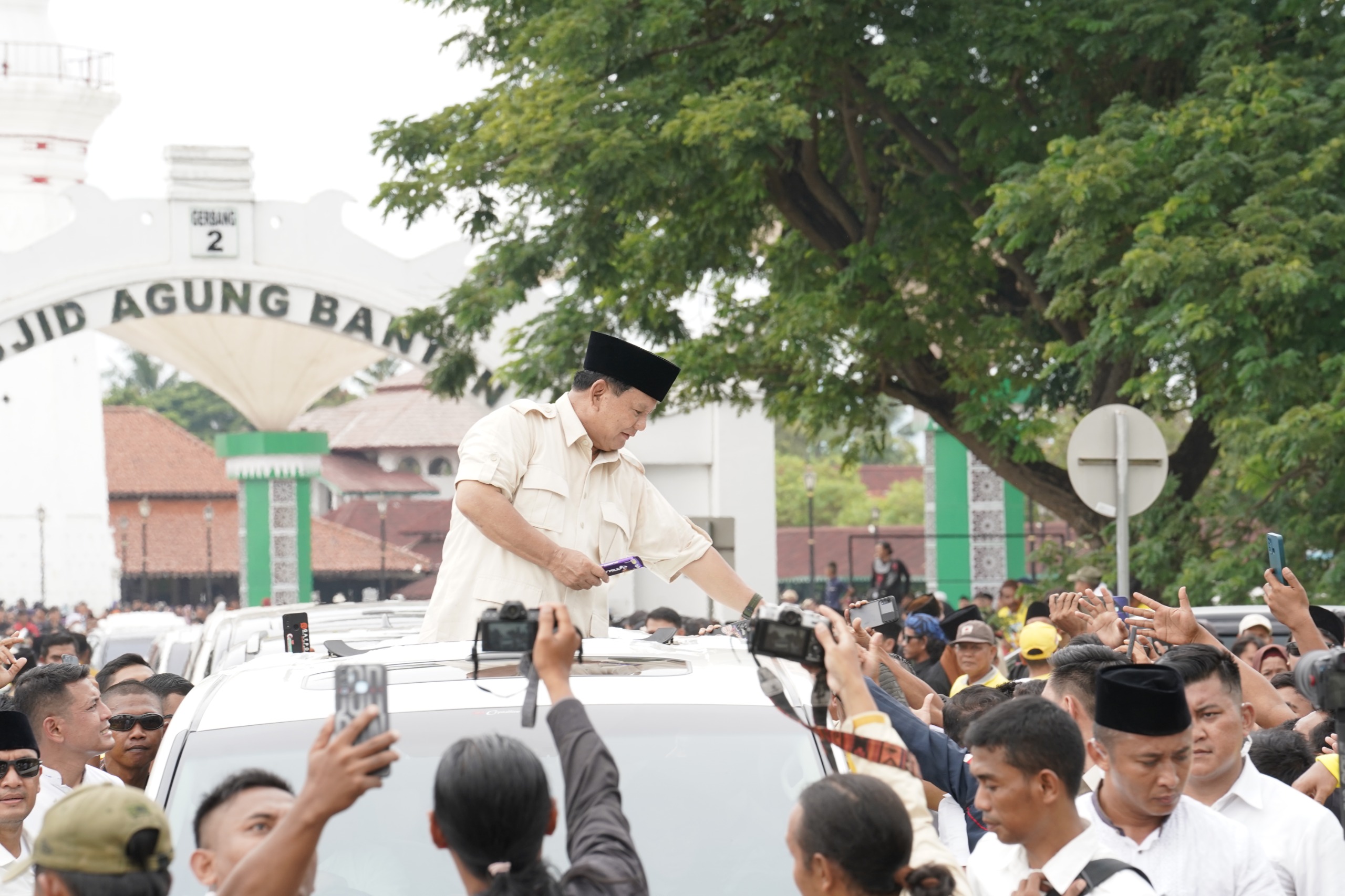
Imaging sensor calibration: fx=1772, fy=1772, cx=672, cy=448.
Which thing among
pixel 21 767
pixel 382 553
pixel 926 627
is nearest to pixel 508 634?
pixel 21 767

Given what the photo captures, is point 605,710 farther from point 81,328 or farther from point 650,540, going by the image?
point 81,328

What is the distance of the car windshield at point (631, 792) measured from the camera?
12.6 feet

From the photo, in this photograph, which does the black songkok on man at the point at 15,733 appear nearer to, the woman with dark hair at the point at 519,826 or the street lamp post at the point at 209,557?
the woman with dark hair at the point at 519,826

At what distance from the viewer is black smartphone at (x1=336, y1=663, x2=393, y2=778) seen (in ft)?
9.62

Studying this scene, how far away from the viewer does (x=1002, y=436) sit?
15.6 meters

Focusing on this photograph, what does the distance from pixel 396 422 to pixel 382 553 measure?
21.4 meters

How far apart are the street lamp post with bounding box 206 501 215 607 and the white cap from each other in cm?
4369

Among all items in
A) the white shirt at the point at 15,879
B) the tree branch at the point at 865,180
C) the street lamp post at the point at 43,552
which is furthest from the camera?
the street lamp post at the point at 43,552

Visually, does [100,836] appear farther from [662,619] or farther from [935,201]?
[935,201]

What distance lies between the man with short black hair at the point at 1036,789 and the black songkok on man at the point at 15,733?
2.79m

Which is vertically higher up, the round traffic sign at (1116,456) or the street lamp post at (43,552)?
the round traffic sign at (1116,456)

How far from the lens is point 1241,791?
4.58 meters

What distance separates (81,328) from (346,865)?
888 inches

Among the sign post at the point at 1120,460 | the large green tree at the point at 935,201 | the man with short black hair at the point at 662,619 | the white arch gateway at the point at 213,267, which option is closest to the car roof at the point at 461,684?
the sign post at the point at 1120,460
